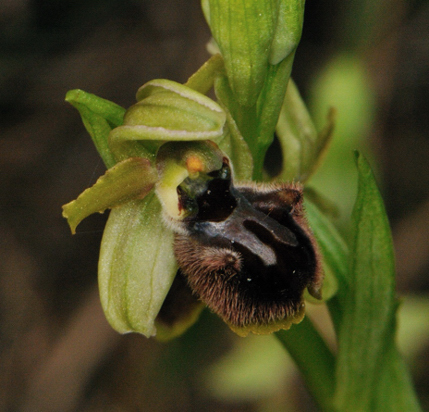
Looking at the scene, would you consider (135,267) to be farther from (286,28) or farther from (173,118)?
(286,28)

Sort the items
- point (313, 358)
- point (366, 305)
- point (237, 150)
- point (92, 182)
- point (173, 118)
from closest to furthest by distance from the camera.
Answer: point (173, 118)
point (237, 150)
point (366, 305)
point (313, 358)
point (92, 182)

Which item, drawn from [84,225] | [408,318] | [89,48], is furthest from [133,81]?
[408,318]

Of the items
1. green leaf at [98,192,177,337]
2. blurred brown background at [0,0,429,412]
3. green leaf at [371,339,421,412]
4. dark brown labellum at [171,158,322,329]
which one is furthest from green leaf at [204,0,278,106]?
blurred brown background at [0,0,429,412]

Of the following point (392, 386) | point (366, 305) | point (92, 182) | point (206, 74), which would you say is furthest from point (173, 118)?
point (92, 182)

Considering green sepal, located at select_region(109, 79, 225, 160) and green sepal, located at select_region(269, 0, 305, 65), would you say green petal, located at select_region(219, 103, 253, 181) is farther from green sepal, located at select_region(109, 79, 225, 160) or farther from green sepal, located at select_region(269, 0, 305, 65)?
green sepal, located at select_region(269, 0, 305, 65)

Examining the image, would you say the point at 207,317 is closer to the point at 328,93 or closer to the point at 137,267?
the point at 328,93

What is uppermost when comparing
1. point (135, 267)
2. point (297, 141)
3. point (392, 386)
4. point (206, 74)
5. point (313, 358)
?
point (206, 74)
